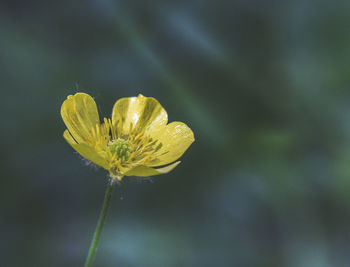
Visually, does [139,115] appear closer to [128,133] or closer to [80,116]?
[128,133]

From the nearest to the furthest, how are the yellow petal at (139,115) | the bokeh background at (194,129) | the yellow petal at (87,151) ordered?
the yellow petal at (87,151)
the yellow petal at (139,115)
the bokeh background at (194,129)

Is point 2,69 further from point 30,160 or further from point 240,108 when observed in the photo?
point 240,108

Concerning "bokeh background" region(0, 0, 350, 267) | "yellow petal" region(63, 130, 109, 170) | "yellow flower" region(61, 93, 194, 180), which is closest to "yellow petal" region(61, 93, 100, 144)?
"yellow flower" region(61, 93, 194, 180)

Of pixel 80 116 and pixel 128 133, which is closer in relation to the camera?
pixel 80 116

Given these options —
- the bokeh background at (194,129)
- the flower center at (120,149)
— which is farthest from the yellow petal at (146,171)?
the bokeh background at (194,129)

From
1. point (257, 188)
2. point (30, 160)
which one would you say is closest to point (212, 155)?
point (257, 188)

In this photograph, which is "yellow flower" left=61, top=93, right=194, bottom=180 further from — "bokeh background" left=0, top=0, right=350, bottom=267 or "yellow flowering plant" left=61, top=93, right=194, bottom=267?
"bokeh background" left=0, top=0, right=350, bottom=267

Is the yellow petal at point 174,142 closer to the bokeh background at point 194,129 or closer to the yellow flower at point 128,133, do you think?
the yellow flower at point 128,133

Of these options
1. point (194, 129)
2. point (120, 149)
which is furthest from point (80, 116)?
point (194, 129)

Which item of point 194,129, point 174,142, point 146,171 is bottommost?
point 146,171
